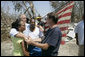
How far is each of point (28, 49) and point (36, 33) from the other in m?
0.86

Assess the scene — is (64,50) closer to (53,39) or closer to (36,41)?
(36,41)

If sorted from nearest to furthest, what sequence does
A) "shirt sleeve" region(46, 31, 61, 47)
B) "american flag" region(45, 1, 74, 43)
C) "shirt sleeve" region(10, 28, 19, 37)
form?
"shirt sleeve" region(46, 31, 61, 47) < "shirt sleeve" region(10, 28, 19, 37) < "american flag" region(45, 1, 74, 43)

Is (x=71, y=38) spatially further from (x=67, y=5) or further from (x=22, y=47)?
(x=22, y=47)

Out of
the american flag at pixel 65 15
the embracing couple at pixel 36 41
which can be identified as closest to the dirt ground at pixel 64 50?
the american flag at pixel 65 15

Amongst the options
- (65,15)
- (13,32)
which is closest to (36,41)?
(13,32)

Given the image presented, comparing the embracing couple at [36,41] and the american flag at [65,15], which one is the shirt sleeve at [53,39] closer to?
the embracing couple at [36,41]

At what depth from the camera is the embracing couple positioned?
122 inches

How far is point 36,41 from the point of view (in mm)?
3699

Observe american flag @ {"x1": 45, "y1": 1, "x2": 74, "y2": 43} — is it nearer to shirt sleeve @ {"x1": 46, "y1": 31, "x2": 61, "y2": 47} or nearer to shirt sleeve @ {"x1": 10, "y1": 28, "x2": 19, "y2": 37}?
shirt sleeve @ {"x1": 10, "y1": 28, "x2": 19, "y2": 37}

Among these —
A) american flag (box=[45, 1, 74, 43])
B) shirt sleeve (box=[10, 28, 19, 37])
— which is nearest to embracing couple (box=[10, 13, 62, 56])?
shirt sleeve (box=[10, 28, 19, 37])

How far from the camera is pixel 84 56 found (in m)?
4.43

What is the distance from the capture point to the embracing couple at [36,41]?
3.10 m

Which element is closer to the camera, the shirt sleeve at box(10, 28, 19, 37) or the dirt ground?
the shirt sleeve at box(10, 28, 19, 37)

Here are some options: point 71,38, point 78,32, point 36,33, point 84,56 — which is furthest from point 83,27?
point 71,38
